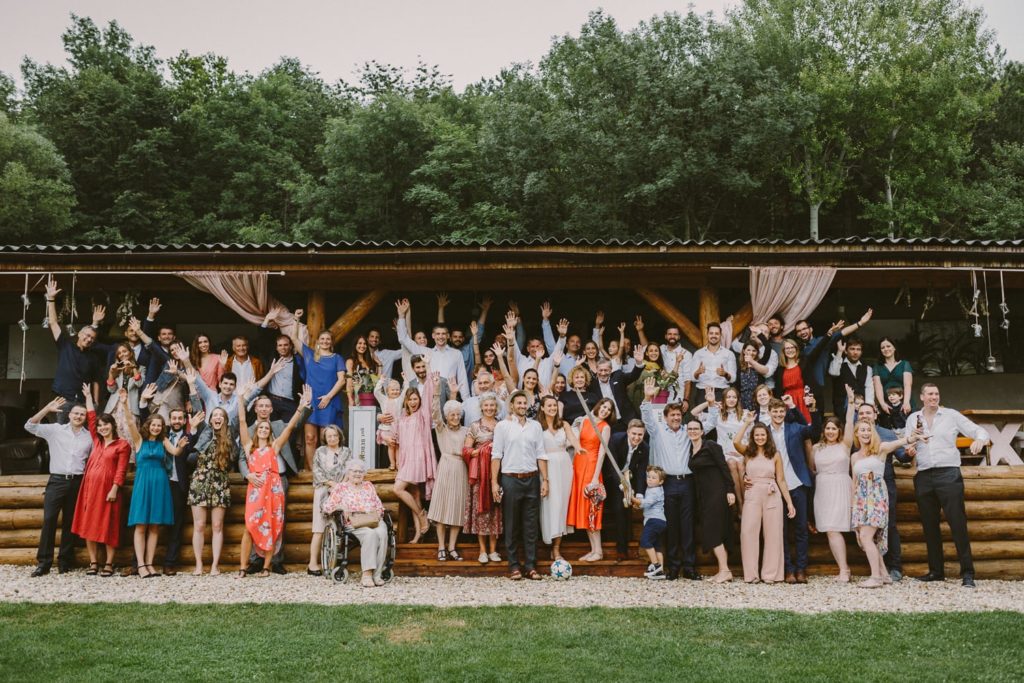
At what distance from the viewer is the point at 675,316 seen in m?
10.6

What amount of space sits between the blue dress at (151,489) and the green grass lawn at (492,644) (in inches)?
55.8

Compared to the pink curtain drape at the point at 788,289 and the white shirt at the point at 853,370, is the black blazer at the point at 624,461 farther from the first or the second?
the white shirt at the point at 853,370

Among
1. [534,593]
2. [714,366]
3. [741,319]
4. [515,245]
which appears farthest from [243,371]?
[741,319]

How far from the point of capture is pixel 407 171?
93.9 feet

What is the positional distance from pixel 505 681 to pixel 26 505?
262 inches

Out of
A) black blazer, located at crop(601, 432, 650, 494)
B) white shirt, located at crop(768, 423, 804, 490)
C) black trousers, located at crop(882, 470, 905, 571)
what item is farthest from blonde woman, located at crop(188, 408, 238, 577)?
black trousers, located at crop(882, 470, 905, 571)

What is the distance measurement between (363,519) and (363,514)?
2.1 inches

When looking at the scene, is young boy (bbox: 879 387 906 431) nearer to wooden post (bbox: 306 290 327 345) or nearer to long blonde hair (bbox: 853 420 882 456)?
long blonde hair (bbox: 853 420 882 456)

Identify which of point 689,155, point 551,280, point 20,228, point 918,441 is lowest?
point 918,441

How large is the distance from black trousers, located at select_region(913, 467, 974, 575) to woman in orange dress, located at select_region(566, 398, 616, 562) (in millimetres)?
3082

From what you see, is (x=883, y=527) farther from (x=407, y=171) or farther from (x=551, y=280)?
(x=407, y=171)

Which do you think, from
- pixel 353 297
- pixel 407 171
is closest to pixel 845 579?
pixel 353 297

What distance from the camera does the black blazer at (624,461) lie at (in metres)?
8.59

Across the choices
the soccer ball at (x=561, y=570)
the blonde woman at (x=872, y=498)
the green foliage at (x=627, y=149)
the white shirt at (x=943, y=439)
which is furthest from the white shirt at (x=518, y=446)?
the green foliage at (x=627, y=149)
